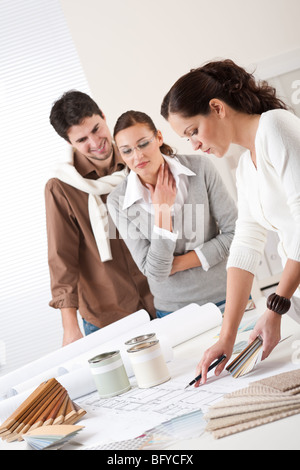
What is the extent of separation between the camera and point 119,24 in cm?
252

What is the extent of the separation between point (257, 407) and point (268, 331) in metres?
0.34

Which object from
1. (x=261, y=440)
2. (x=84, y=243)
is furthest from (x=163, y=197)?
(x=261, y=440)

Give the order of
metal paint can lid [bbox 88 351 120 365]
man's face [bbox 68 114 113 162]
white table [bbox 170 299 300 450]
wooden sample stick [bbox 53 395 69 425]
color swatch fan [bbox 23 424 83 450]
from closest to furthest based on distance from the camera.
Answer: white table [bbox 170 299 300 450]
color swatch fan [bbox 23 424 83 450]
wooden sample stick [bbox 53 395 69 425]
metal paint can lid [bbox 88 351 120 365]
man's face [bbox 68 114 113 162]

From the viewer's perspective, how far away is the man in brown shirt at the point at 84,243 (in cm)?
216

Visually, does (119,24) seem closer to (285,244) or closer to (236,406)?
(285,244)

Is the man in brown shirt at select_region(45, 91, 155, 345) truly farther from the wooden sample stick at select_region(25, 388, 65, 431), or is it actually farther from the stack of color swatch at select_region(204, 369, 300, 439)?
the stack of color swatch at select_region(204, 369, 300, 439)

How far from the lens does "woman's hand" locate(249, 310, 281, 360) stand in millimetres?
1149

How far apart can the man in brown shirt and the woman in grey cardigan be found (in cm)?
25

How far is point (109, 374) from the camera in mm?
1279

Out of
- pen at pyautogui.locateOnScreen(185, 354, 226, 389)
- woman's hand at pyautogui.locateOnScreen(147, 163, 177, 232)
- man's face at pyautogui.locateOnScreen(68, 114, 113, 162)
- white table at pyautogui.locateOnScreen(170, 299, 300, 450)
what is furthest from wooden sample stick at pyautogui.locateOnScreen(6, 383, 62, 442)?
man's face at pyautogui.locateOnScreen(68, 114, 113, 162)

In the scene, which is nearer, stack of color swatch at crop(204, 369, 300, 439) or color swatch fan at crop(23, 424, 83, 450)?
stack of color swatch at crop(204, 369, 300, 439)

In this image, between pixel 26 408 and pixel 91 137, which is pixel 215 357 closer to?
pixel 26 408

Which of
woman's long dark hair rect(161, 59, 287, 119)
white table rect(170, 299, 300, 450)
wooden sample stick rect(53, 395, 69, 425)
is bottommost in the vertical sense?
wooden sample stick rect(53, 395, 69, 425)
